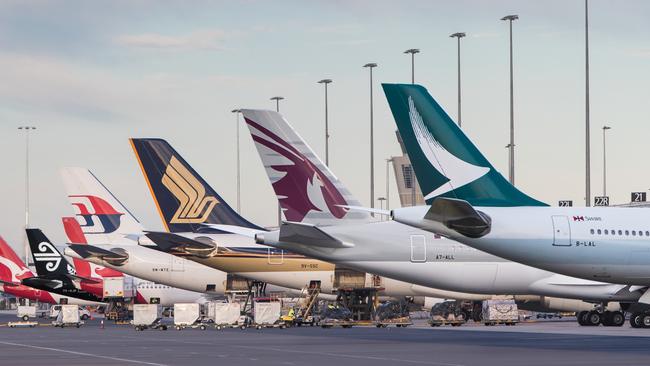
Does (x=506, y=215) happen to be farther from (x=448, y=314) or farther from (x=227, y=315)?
(x=227, y=315)

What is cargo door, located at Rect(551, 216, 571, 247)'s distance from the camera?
40.7 metres

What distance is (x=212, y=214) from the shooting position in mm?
67688

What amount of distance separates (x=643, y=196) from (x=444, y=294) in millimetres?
33718

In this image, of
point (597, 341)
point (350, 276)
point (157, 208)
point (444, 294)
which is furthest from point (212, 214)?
point (597, 341)

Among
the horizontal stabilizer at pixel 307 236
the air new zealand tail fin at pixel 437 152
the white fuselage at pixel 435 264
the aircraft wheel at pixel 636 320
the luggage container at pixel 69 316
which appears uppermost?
the air new zealand tail fin at pixel 437 152

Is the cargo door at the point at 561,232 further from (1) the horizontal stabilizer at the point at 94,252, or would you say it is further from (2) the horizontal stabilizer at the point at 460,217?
(1) the horizontal stabilizer at the point at 94,252

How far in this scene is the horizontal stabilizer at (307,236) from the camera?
48125 mm

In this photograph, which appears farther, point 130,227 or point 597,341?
point 130,227

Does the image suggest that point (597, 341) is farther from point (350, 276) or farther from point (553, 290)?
point (350, 276)

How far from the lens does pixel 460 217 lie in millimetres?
38312

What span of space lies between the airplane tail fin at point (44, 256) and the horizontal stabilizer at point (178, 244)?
31884 millimetres

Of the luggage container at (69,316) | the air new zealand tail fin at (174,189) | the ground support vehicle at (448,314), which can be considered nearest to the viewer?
the air new zealand tail fin at (174,189)

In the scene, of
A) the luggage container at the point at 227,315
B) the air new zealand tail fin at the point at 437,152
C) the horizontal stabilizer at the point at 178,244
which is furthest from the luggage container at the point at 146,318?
the air new zealand tail fin at the point at 437,152

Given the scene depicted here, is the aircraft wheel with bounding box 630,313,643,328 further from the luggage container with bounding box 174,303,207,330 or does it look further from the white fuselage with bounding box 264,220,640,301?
the luggage container with bounding box 174,303,207,330
